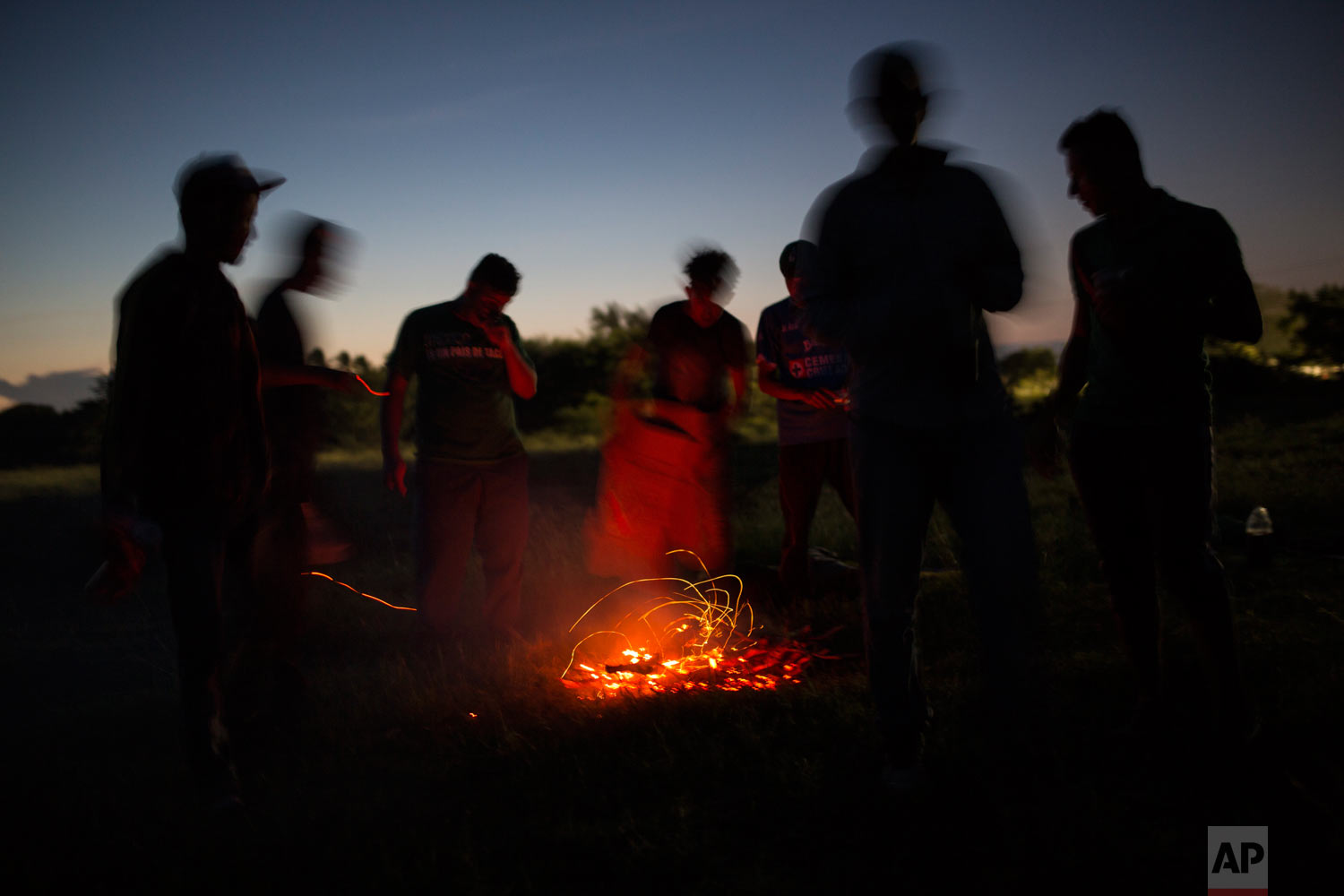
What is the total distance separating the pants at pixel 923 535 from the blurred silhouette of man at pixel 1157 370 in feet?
1.96

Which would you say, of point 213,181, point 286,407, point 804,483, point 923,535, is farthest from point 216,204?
point 804,483

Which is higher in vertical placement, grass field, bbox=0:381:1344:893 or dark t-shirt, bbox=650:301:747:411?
dark t-shirt, bbox=650:301:747:411

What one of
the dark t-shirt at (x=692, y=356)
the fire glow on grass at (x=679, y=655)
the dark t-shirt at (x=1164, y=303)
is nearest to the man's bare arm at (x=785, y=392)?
the dark t-shirt at (x=692, y=356)

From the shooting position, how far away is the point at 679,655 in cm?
441

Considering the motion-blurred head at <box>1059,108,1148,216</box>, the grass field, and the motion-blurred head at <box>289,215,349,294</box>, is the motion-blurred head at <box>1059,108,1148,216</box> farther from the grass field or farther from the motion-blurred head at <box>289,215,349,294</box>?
the motion-blurred head at <box>289,215,349,294</box>

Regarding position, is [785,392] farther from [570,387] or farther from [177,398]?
[570,387]

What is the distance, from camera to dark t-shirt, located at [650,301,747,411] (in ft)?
15.8

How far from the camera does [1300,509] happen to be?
7.25 meters

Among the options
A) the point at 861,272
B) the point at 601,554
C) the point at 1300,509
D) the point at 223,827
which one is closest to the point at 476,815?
the point at 223,827

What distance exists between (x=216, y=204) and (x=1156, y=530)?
3.43 m

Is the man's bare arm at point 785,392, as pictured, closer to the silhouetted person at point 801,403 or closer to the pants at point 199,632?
the silhouetted person at point 801,403

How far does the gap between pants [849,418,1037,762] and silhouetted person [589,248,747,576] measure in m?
2.27

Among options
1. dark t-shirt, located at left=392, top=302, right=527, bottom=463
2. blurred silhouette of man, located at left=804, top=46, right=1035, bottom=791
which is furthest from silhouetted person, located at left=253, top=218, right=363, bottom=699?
blurred silhouette of man, located at left=804, top=46, right=1035, bottom=791

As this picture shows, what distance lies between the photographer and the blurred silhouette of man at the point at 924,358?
2.42 metres
